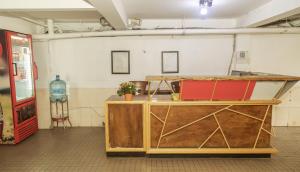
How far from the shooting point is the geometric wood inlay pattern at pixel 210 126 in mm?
3830

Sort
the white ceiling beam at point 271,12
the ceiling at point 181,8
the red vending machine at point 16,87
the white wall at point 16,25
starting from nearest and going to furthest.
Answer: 1. the white ceiling beam at point 271,12
2. the ceiling at point 181,8
3. the red vending machine at point 16,87
4. the white wall at point 16,25

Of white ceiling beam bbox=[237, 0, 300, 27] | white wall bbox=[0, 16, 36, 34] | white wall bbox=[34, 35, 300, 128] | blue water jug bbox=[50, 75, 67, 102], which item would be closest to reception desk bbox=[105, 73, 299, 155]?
white ceiling beam bbox=[237, 0, 300, 27]

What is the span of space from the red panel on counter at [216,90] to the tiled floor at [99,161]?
105 cm

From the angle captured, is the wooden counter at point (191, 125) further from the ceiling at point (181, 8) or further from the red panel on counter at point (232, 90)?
the ceiling at point (181, 8)

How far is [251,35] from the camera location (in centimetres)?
560

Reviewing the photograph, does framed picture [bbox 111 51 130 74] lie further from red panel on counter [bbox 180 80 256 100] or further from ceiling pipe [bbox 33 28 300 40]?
red panel on counter [bbox 180 80 256 100]

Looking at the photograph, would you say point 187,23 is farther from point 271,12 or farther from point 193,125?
point 193,125

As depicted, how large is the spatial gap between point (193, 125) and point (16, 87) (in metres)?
3.64

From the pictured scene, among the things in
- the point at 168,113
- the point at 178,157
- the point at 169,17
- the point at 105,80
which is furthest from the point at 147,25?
the point at 178,157

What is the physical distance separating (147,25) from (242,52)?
8.03 ft

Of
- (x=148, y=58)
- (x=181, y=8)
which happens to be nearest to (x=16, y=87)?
(x=148, y=58)

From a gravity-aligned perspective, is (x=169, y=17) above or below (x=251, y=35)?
above

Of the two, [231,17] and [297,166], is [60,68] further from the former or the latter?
[297,166]

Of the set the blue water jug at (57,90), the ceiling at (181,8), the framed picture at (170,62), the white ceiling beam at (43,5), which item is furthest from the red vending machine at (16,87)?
the framed picture at (170,62)
